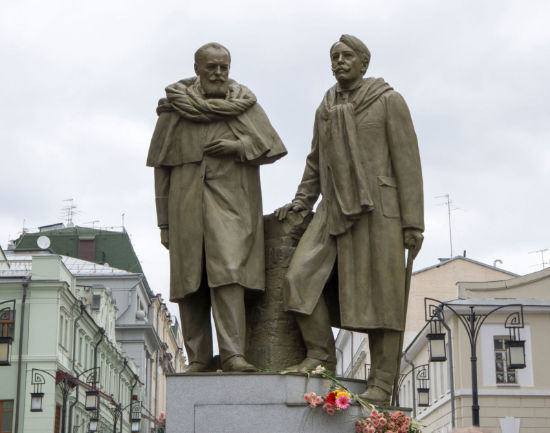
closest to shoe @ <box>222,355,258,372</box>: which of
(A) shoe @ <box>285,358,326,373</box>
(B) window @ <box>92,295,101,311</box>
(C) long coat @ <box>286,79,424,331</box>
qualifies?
(A) shoe @ <box>285,358,326,373</box>

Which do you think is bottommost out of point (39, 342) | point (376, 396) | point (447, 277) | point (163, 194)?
point (376, 396)

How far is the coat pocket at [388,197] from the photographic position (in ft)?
28.3

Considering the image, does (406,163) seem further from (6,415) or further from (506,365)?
(6,415)

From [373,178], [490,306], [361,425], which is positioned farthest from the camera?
[490,306]

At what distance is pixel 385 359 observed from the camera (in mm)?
8648

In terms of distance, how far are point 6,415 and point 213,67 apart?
39146 millimetres

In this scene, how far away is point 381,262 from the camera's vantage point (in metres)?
8.58

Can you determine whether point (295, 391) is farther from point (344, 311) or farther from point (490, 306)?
point (490, 306)

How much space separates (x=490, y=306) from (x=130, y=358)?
36.0 metres

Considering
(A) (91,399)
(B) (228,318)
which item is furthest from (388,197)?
(A) (91,399)

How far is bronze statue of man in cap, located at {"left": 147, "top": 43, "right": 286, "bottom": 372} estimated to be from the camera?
28.3 feet

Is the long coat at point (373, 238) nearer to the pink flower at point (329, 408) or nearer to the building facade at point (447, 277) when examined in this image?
the pink flower at point (329, 408)

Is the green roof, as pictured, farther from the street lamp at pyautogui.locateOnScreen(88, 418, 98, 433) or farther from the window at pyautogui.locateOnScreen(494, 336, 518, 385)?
the window at pyautogui.locateOnScreen(494, 336, 518, 385)

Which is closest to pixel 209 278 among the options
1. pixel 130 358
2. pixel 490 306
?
pixel 490 306
